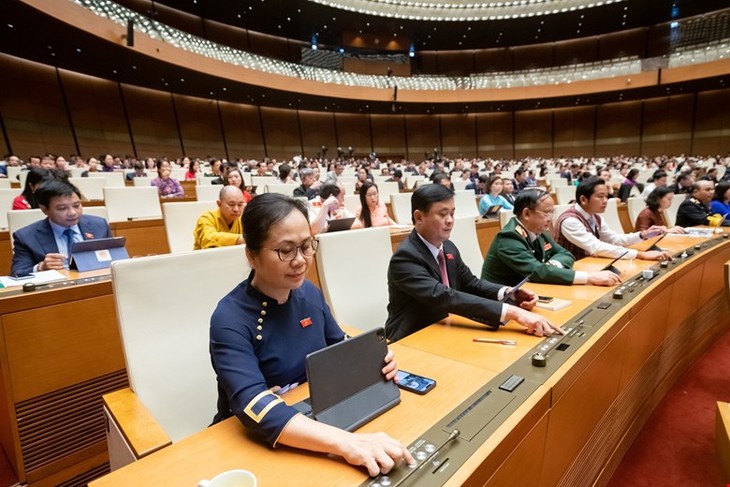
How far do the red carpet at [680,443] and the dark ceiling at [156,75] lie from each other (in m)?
8.98

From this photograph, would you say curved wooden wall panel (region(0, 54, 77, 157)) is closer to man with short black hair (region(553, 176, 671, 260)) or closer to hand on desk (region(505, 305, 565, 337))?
man with short black hair (region(553, 176, 671, 260))

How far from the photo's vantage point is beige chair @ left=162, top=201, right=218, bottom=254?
115 inches

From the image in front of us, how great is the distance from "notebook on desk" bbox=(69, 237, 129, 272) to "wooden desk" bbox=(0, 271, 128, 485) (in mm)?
336

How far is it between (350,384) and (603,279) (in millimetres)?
1488

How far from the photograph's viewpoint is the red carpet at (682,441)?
1612 millimetres

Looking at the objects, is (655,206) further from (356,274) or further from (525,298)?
(356,274)

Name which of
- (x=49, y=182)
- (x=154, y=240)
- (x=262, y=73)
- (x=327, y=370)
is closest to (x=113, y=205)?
(x=154, y=240)

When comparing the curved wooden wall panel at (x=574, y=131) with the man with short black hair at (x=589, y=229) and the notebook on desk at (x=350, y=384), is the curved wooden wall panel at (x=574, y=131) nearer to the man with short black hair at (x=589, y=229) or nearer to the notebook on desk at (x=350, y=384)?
the man with short black hair at (x=589, y=229)

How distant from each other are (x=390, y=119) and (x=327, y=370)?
18.9 meters

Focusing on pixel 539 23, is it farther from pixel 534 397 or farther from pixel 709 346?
pixel 534 397

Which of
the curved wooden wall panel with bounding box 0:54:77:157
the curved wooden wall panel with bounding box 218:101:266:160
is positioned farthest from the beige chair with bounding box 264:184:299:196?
the curved wooden wall panel with bounding box 218:101:266:160

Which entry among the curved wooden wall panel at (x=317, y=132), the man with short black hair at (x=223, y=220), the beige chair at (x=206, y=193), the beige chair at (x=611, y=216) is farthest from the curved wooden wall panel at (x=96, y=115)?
the beige chair at (x=611, y=216)

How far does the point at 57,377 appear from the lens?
158 cm

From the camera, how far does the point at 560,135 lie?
1816 centimetres
